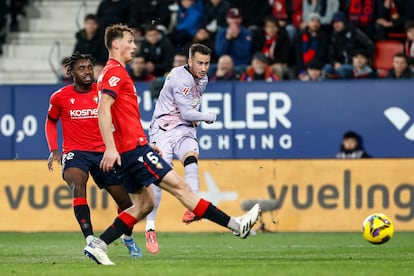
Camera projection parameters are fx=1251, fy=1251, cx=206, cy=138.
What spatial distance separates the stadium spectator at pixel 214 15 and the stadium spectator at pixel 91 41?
1.98m

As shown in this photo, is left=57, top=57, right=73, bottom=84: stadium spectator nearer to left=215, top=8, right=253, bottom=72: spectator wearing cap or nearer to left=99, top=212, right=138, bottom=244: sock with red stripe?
left=215, top=8, right=253, bottom=72: spectator wearing cap

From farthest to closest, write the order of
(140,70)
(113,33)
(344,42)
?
(344,42), (140,70), (113,33)

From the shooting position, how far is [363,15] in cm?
2295

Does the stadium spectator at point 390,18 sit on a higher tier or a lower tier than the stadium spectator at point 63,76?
higher

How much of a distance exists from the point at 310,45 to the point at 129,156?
37.0ft

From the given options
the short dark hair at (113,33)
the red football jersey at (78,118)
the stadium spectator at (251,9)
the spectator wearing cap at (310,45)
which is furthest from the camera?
the stadium spectator at (251,9)

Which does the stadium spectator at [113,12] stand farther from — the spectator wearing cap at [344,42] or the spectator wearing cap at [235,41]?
the spectator wearing cap at [344,42]

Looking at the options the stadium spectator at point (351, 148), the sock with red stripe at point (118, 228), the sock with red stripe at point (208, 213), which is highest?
the sock with red stripe at point (208, 213)

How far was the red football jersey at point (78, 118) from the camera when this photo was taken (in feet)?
46.0

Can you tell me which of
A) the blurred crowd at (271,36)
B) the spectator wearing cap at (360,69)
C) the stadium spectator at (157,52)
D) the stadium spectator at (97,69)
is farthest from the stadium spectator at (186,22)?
the spectator wearing cap at (360,69)

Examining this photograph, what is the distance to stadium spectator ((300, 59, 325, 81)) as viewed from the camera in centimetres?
2188

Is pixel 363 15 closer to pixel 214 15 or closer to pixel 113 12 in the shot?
pixel 214 15

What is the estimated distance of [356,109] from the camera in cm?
2120

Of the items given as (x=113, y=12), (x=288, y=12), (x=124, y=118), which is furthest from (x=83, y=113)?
(x=288, y=12)
